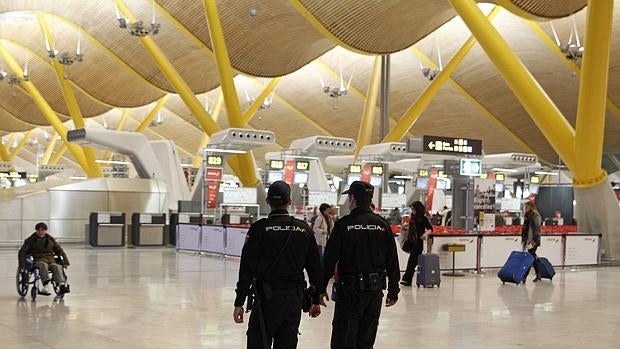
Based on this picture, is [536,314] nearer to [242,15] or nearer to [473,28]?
[473,28]

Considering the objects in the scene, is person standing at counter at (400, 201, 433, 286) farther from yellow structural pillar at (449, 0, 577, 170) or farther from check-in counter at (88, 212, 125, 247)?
check-in counter at (88, 212, 125, 247)

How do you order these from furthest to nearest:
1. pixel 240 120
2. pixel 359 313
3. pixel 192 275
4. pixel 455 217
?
pixel 240 120 < pixel 455 217 < pixel 192 275 < pixel 359 313

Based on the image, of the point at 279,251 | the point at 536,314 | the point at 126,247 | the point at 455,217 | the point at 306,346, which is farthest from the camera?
the point at 126,247

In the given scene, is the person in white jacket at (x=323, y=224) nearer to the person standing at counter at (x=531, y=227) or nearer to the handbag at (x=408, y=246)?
the handbag at (x=408, y=246)

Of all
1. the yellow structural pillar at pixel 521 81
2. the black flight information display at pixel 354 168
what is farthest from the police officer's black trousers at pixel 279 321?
the black flight information display at pixel 354 168

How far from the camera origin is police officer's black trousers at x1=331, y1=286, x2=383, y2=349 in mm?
6199

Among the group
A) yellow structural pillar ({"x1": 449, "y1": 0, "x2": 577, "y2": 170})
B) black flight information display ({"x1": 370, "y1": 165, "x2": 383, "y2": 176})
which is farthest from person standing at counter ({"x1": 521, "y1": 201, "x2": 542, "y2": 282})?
black flight information display ({"x1": 370, "y1": 165, "x2": 383, "y2": 176})

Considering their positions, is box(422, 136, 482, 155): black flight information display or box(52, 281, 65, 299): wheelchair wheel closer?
box(52, 281, 65, 299): wheelchair wheel

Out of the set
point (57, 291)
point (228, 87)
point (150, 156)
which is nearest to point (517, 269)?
point (57, 291)

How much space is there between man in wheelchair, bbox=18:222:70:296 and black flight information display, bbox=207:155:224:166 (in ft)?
47.7

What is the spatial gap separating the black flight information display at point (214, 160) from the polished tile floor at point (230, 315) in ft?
30.9

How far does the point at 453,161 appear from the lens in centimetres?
2128

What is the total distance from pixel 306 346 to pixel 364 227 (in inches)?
121

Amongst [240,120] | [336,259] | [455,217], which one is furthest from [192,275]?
[240,120]
